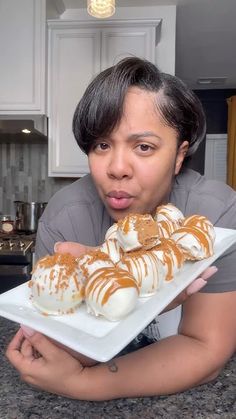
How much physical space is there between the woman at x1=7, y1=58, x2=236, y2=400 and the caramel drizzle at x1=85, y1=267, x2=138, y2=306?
0.11 m

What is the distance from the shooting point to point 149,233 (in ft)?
1.73

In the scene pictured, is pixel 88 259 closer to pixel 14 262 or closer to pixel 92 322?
pixel 92 322

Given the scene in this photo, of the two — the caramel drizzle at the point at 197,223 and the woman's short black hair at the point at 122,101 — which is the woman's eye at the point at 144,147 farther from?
the caramel drizzle at the point at 197,223

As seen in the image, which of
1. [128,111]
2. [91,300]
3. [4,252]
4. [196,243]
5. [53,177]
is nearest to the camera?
[91,300]

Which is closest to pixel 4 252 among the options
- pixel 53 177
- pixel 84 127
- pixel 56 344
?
pixel 53 177

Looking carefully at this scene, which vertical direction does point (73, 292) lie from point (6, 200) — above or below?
above

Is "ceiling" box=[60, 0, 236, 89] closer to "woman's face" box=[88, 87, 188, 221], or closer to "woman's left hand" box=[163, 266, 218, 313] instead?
"woman's face" box=[88, 87, 188, 221]

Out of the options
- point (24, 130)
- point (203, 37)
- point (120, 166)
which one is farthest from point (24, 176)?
point (120, 166)

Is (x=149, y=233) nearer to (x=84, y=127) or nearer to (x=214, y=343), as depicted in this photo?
(x=214, y=343)

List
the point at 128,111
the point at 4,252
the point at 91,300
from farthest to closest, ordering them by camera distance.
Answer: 1. the point at 4,252
2. the point at 128,111
3. the point at 91,300

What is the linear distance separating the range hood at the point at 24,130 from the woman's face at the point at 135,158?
1.66 metres

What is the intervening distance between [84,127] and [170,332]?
439mm

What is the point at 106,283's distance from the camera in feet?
1.43

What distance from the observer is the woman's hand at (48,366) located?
1.62ft
